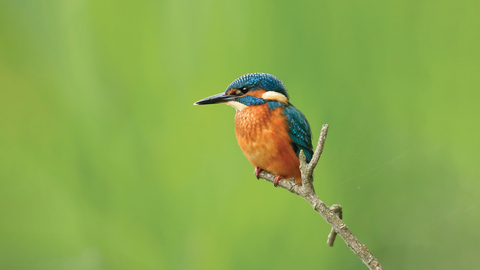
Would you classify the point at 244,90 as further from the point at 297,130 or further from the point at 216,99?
the point at 297,130

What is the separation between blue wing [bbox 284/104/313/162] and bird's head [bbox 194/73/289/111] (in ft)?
0.18

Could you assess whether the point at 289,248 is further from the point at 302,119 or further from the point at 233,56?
the point at 233,56

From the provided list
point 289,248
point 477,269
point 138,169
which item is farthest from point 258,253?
point 477,269

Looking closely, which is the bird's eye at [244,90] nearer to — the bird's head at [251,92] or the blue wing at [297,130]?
the bird's head at [251,92]

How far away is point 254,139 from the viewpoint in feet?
4.34

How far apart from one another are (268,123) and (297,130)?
0.10 meters

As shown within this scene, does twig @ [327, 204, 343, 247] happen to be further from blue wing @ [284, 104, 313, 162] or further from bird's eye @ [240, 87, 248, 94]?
bird's eye @ [240, 87, 248, 94]

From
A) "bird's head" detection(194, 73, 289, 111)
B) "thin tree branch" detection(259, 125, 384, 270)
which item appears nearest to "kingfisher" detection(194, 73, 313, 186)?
"bird's head" detection(194, 73, 289, 111)

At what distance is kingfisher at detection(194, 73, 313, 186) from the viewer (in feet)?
4.28

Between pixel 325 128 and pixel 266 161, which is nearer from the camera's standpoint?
pixel 325 128

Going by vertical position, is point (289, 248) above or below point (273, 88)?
below

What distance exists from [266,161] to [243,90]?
263 mm

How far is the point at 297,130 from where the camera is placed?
1308 millimetres

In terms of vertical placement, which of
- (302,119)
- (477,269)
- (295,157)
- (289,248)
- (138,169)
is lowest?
(477,269)
